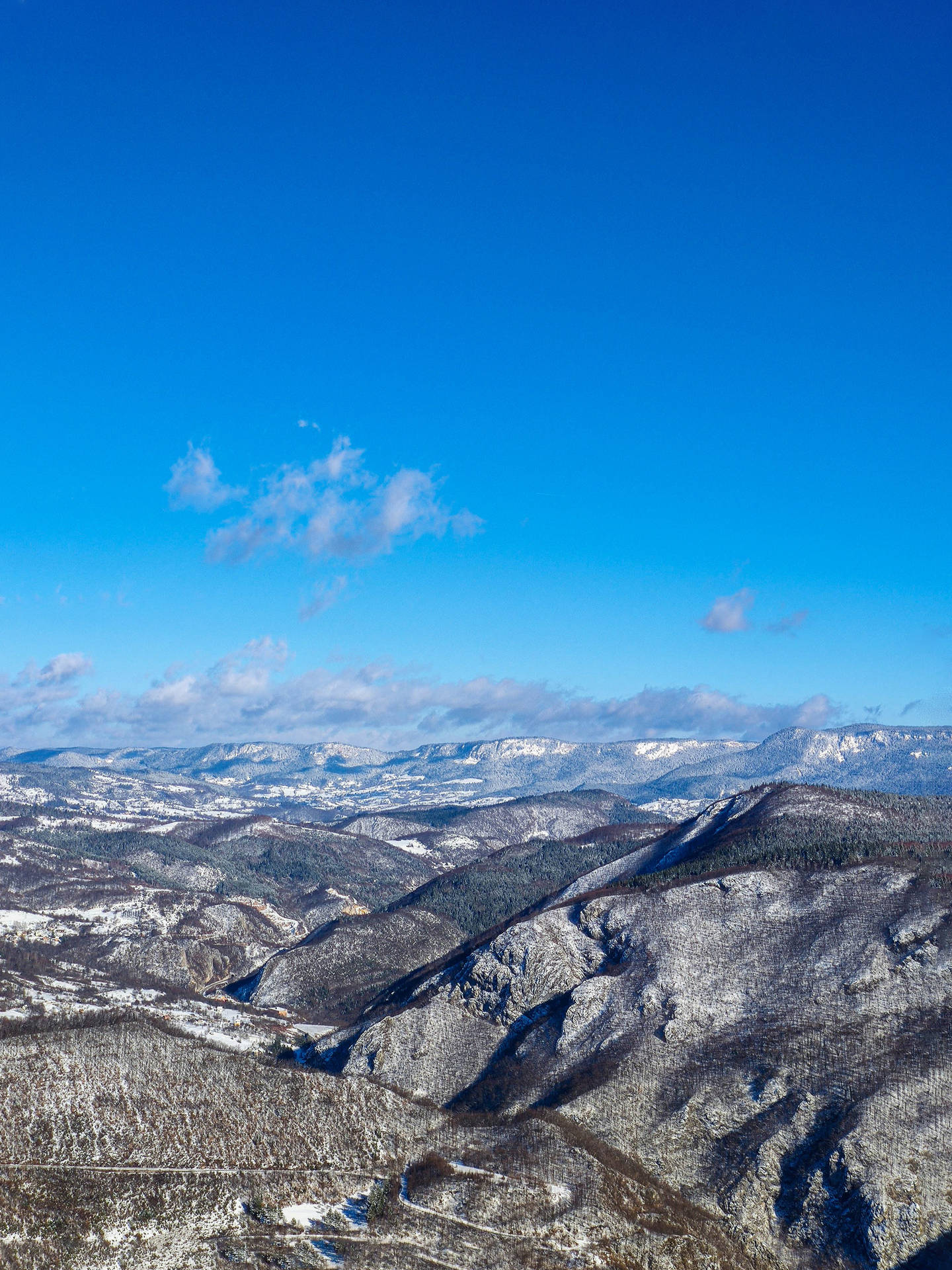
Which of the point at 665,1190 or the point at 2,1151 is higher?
the point at 2,1151

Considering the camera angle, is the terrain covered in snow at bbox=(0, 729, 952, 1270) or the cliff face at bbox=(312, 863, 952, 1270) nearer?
the terrain covered in snow at bbox=(0, 729, 952, 1270)

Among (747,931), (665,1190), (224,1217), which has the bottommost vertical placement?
(665,1190)

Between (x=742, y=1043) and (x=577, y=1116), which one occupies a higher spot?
(x=742, y=1043)

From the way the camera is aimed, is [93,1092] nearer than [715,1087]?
Yes

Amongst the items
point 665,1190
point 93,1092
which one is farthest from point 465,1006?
point 93,1092

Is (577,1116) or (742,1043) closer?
(577,1116)

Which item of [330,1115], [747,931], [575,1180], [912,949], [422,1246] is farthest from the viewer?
[747,931]

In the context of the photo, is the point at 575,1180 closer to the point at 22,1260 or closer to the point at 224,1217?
the point at 224,1217

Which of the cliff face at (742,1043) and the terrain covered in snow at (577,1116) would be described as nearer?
the terrain covered in snow at (577,1116)
